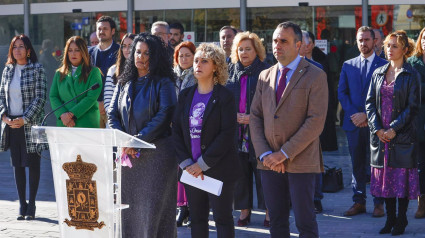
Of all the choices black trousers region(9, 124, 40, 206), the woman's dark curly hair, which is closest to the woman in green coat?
black trousers region(9, 124, 40, 206)

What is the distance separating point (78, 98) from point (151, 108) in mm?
2417

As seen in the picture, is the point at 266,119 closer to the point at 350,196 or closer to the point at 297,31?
the point at 297,31

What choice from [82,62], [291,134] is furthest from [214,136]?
[82,62]

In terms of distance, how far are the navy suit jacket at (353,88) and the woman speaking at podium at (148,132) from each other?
283 cm

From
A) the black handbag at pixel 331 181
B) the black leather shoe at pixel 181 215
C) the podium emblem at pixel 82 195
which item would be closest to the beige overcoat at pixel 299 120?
the podium emblem at pixel 82 195

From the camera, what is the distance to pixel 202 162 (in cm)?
606

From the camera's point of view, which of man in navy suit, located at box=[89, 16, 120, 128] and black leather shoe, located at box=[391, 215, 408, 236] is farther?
man in navy suit, located at box=[89, 16, 120, 128]

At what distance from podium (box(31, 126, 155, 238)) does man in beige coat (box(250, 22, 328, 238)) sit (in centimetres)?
108

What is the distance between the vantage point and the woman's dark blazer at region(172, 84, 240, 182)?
607 cm

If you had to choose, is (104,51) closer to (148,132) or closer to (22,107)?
(22,107)

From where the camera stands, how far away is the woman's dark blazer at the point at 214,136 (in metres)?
6.07

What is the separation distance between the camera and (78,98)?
843 centimetres

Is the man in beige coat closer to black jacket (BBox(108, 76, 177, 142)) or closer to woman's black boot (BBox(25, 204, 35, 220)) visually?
black jacket (BBox(108, 76, 177, 142))

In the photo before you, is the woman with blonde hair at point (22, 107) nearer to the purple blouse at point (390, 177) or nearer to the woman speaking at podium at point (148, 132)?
the woman speaking at podium at point (148, 132)
